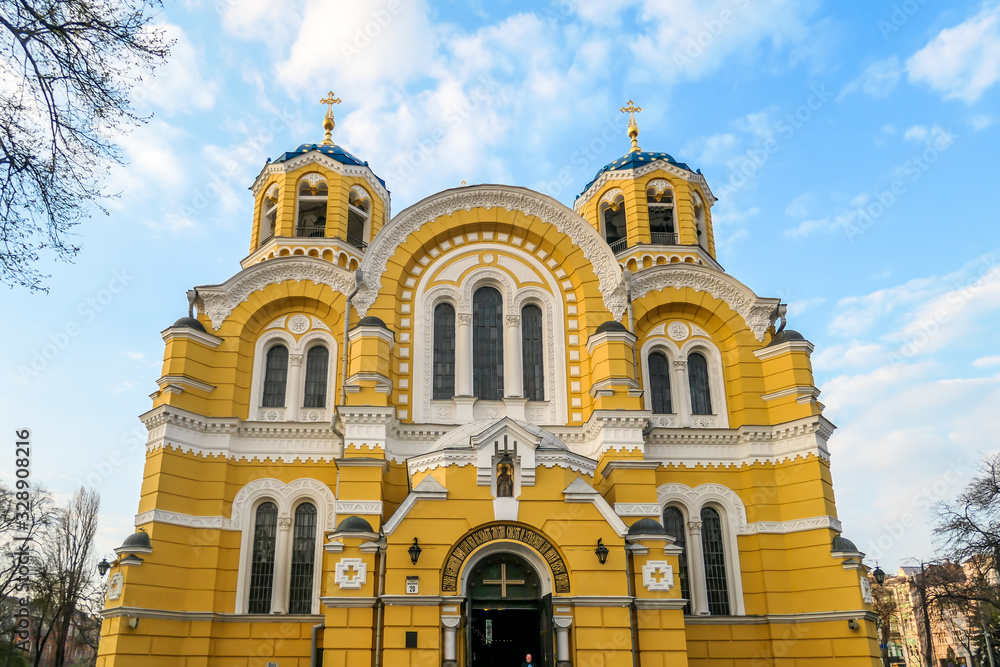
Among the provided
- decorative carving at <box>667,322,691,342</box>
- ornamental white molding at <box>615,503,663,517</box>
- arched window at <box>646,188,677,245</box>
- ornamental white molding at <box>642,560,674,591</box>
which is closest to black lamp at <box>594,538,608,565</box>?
ornamental white molding at <box>642,560,674,591</box>

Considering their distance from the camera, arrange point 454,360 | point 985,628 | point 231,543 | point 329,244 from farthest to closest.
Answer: point 985,628 < point 329,244 < point 454,360 < point 231,543

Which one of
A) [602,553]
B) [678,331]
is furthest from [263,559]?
[678,331]

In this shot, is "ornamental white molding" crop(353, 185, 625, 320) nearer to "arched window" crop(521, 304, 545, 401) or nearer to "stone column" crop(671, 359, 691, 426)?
"arched window" crop(521, 304, 545, 401)

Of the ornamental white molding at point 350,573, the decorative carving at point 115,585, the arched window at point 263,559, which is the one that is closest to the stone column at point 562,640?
the ornamental white molding at point 350,573

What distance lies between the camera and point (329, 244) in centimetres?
2561

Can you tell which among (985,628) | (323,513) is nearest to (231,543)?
(323,513)

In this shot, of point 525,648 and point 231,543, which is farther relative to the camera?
point 231,543

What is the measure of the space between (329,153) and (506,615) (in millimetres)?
16918

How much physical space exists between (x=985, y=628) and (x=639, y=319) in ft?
93.5

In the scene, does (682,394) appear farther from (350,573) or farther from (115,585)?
(115,585)

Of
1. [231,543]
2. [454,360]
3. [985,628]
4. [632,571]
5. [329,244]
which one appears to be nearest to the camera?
[632,571]

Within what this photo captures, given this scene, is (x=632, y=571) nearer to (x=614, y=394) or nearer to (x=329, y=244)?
(x=614, y=394)

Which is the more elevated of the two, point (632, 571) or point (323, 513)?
point (323, 513)

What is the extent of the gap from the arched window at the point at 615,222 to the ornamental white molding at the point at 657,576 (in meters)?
12.9
